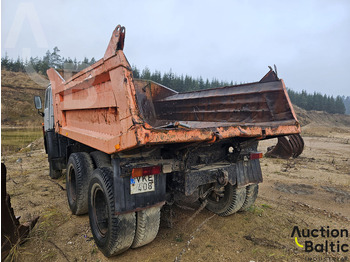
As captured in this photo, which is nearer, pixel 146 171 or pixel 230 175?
pixel 146 171

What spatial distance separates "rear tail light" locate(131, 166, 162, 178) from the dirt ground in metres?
0.94

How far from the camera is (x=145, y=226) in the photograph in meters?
2.46

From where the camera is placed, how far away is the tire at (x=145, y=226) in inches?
96.2

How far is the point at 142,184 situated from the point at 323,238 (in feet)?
8.01

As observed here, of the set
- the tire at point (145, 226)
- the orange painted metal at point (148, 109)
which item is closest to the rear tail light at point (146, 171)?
the orange painted metal at point (148, 109)

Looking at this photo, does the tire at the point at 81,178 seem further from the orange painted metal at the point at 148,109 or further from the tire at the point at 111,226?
the tire at the point at 111,226

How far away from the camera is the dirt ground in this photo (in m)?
2.56

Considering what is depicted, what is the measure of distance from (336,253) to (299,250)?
42 centimetres

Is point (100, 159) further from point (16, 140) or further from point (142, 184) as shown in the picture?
point (16, 140)

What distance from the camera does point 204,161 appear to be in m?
2.88

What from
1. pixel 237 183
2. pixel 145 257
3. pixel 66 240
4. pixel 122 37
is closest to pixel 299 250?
pixel 237 183

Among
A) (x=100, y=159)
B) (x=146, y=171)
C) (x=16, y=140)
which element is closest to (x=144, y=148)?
(x=146, y=171)

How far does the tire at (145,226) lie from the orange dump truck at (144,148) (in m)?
0.01

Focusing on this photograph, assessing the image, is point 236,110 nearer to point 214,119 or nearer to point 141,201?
point 214,119
